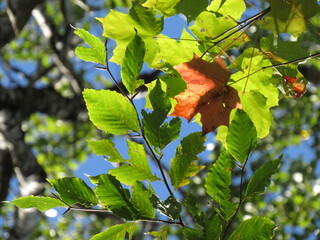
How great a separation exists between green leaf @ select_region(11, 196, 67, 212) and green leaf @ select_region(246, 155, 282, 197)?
A: 0.26 metres

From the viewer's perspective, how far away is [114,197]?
59cm

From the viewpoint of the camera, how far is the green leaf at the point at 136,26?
78 cm

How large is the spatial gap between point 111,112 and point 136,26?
0.73 ft

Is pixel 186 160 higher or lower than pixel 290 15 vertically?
lower

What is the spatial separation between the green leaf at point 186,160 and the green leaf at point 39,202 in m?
0.17

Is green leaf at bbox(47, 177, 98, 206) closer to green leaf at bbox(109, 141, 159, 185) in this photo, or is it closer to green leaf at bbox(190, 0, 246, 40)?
green leaf at bbox(109, 141, 159, 185)

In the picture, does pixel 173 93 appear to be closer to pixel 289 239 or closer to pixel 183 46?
pixel 183 46

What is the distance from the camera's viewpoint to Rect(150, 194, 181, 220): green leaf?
0.58 m

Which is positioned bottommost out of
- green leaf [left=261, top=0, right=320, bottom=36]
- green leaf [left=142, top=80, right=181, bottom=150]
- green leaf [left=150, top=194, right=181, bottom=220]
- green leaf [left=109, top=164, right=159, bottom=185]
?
green leaf [left=150, top=194, right=181, bottom=220]

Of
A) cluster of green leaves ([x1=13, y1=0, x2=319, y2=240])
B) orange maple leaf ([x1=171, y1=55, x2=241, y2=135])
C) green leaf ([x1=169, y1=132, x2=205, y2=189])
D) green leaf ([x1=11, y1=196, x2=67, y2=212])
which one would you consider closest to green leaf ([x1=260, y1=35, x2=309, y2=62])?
cluster of green leaves ([x1=13, y1=0, x2=319, y2=240])

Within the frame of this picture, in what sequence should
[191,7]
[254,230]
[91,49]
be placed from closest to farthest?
[254,230] < [91,49] < [191,7]

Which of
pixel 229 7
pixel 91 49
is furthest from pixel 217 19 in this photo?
pixel 91 49

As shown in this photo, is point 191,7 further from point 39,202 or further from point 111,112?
point 39,202

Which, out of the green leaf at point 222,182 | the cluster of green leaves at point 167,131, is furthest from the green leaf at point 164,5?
the green leaf at point 222,182
